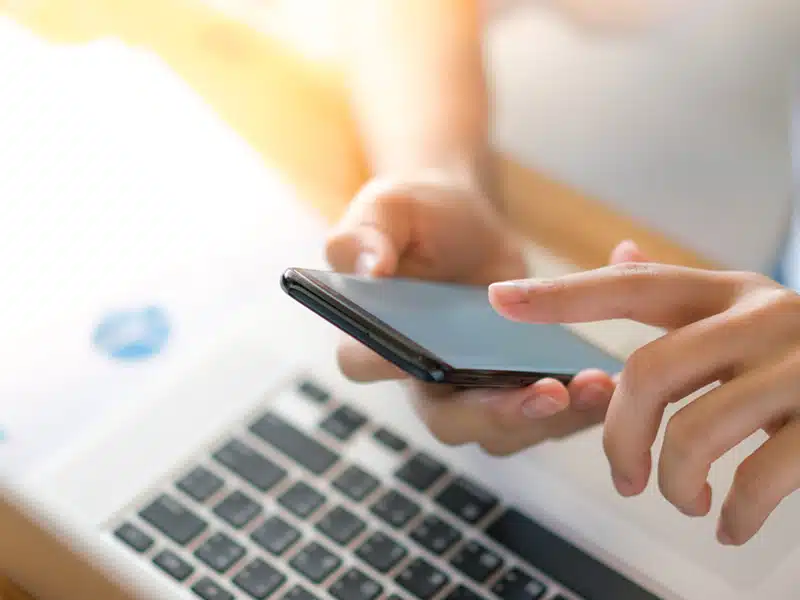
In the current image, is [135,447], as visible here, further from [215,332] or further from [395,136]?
[395,136]

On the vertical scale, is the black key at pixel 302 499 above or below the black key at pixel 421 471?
below

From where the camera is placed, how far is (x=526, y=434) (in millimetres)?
491

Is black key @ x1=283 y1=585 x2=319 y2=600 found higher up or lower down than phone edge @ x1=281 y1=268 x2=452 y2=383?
lower down

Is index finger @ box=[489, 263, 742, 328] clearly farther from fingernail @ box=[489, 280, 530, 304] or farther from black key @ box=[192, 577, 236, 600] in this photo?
black key @ box=[192, 577, 236, 600]

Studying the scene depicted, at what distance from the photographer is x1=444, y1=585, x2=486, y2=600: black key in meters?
0.43

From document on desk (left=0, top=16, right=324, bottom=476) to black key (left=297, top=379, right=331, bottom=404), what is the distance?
7cm

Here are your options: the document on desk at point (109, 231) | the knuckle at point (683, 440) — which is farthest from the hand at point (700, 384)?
the document on desk at point (109, 231)

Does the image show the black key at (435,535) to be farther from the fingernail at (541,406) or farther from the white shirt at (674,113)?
the white shirt at (674,113)

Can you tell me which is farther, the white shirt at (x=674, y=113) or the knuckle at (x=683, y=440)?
the white shirt at (x=674, y=113)

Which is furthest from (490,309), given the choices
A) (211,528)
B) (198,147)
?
(198,147)

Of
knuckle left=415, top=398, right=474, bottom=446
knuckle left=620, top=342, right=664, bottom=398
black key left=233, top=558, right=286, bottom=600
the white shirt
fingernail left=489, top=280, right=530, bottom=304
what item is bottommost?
black key left=233, top=558, right=286, bottom=600

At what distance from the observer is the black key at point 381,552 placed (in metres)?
0.45

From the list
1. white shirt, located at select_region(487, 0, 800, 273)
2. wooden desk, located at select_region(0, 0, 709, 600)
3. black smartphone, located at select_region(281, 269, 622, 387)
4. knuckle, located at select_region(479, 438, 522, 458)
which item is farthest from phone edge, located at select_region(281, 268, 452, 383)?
white shirt, located at select_region(487, 0, 800, 273)

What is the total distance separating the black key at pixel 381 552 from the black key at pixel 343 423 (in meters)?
0.06
